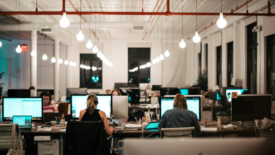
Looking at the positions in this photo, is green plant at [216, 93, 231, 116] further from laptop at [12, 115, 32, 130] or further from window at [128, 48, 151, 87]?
window at [128, 48, 151, 87]

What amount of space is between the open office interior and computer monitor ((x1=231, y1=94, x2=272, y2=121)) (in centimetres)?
2

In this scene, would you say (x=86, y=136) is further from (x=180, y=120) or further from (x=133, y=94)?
(x=133, y=94)

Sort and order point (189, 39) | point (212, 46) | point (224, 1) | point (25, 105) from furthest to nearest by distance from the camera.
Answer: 1. point (189, 39)
2. point (212, 46)
3. point (224, 1)
4. point (25, 105)

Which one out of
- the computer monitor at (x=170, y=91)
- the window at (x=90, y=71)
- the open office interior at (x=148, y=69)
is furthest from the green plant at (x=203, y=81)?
the window at (x=90, y=71)

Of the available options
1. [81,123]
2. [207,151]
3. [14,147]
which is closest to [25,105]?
[14,147]

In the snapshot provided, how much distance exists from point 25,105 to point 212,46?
921 centimetres

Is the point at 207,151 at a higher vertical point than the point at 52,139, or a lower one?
higher

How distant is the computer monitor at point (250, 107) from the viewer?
3.20m

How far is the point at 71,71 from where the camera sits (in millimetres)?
13594

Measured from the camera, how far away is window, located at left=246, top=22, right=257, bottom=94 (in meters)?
7.32

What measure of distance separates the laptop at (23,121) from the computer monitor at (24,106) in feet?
0.56

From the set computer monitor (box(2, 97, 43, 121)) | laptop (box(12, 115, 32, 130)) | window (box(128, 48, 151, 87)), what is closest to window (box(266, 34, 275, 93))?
computer monitor (box(2, 97, 43, 121))

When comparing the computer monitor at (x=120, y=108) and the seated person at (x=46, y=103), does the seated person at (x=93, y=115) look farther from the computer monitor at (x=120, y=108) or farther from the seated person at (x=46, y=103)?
the seated person at (x=46, y=103)

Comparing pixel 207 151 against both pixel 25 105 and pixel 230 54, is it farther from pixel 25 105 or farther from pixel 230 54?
pixel 230 54
